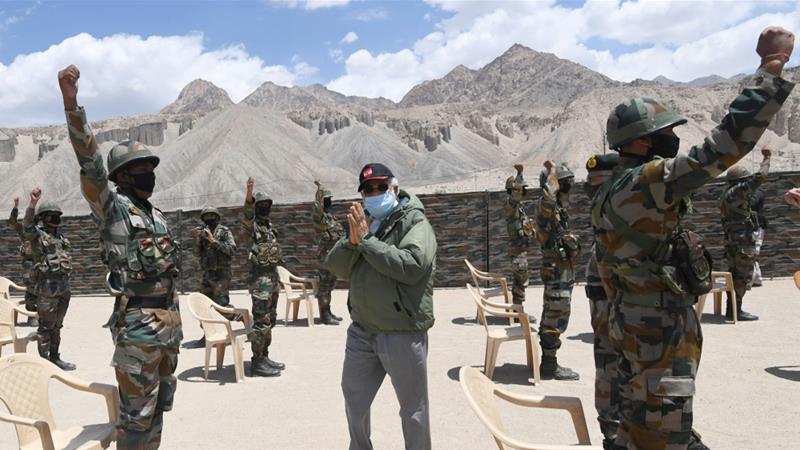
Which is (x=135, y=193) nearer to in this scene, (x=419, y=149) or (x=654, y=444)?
(x=654, y=444)

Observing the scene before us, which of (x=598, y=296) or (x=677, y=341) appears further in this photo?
(x=598, y=296)

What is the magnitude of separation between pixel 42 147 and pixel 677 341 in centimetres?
8370

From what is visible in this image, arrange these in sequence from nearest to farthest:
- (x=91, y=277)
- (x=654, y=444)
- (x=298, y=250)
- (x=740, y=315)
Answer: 1. (x=654, y=444)
2. (x=740, y=315)
3. (x=298, y=250)
4. (x=91, y=277)

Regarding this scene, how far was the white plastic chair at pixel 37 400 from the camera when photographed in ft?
11.7

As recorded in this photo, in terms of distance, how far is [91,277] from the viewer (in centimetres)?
1630

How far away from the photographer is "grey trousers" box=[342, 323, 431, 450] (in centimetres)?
337

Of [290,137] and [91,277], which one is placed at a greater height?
[290,137]

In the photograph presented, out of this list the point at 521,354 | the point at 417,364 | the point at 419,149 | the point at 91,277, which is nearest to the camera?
the point at 417,364

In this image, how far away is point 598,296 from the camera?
438 centimetres

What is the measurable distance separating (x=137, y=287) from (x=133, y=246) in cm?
24

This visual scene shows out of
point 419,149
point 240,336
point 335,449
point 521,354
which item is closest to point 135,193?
point 335,449

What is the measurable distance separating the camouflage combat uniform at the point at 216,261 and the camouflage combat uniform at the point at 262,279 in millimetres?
2143

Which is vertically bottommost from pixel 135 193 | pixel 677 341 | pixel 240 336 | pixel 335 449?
pixel 335 449

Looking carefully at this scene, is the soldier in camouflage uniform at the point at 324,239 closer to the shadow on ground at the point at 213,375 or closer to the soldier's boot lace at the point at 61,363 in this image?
the shadow on ground at the point at 213,375
